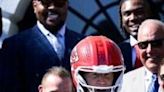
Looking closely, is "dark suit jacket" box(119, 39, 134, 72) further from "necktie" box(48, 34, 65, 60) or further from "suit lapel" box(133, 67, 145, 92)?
"necktie" box(48, 34, 65, 60)

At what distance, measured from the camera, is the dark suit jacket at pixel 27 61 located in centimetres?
540

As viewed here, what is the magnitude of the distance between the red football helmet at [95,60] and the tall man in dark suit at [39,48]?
87 centimetres

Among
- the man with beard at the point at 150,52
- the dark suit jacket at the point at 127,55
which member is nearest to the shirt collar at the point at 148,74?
the man with beard at the point at 150,52

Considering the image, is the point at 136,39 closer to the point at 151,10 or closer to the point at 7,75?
the point at 151,10

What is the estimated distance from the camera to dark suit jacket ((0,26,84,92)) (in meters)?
5.40

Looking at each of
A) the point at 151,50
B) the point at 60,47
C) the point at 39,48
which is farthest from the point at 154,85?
the point at 39,48

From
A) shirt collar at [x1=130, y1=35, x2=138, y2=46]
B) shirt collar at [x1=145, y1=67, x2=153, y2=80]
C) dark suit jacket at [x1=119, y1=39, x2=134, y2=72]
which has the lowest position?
shirt collar at [x1=145, y1=67, x2=153, y2=80]

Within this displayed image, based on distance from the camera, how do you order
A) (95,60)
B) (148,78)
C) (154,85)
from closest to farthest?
(95,60)
(154,85)
(148,78)

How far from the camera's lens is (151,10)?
5.92m

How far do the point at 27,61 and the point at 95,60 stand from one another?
1055 mm

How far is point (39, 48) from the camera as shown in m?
5.54

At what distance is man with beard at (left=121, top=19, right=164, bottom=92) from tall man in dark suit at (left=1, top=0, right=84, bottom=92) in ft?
1.66

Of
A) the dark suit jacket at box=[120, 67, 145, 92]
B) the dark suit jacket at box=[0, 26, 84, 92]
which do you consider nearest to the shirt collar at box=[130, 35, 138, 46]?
the dark suit jacket at box=[120, 67, 145, 92]

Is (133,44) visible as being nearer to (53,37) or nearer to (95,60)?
(53,37)
